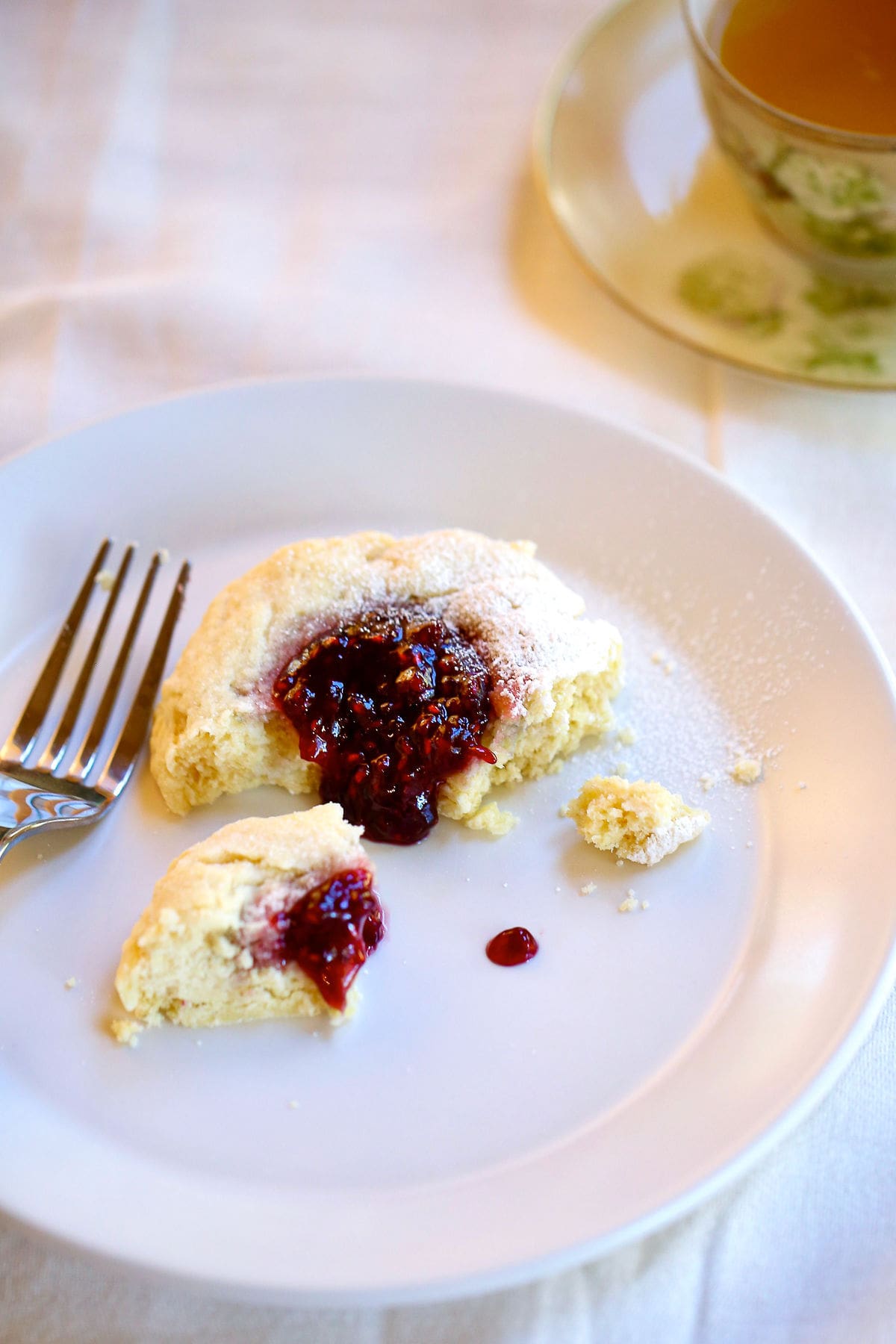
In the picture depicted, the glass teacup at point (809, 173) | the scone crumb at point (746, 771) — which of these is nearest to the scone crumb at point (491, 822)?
the scone crumb at point (746, 771)

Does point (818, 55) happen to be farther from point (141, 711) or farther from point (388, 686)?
point (141, 711)

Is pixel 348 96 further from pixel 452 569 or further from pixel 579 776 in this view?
pixel 579 776

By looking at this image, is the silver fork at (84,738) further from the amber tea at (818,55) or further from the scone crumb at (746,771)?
the amber tea at (818,55)

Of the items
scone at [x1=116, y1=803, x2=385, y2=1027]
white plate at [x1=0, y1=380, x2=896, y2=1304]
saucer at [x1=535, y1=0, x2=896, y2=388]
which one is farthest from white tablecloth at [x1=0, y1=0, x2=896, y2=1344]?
scone at [x1=116, y1=803, x2=385, y2=1027]

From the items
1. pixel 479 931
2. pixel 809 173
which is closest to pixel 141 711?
pixel 479 931

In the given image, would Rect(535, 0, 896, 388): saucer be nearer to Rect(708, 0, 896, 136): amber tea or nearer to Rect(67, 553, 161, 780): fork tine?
Rect(708, 0, 896, 136): amber tea

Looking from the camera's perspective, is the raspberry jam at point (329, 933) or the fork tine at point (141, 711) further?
the fork tine at point (141, 711)
